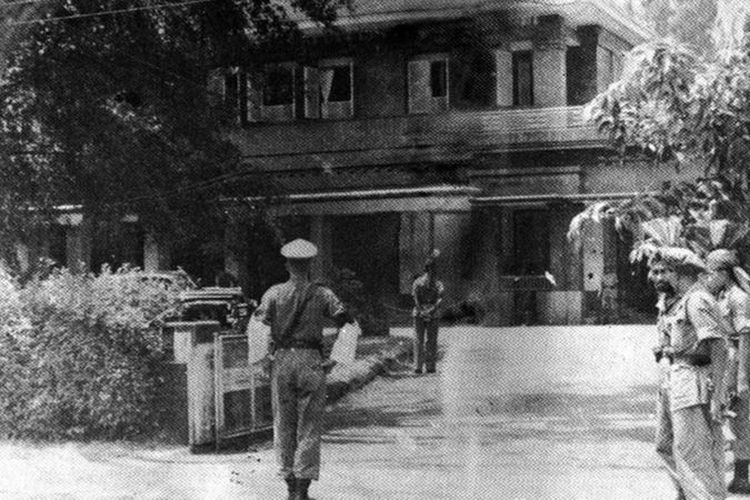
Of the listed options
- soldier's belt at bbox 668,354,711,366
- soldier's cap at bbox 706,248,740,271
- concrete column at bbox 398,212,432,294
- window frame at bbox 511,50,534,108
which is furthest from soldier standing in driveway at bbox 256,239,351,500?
window frame at bbox 511,50,534,108

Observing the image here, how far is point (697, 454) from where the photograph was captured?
7.19 meters

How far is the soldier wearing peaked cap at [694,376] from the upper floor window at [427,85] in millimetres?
22697

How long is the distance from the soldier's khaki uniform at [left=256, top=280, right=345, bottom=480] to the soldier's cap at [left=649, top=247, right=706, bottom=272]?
2.64 m

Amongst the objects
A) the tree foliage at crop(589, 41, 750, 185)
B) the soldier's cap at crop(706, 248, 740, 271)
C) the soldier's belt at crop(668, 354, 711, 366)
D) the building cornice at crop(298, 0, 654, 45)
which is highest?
the building cornice at crop(298, 0, 654, 45)

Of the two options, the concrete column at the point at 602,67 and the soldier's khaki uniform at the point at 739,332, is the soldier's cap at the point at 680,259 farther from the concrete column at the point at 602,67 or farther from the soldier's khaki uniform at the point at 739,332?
the concrete column at the point at 602,67

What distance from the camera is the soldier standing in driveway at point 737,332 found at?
346 inches

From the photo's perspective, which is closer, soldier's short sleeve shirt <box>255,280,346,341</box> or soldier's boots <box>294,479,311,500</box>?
soldier's boots <box>294,479,311,500</box>

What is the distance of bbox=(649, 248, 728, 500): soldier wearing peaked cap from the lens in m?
7.17

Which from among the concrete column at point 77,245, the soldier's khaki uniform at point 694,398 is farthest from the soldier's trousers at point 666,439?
the concrete column at point 77,245

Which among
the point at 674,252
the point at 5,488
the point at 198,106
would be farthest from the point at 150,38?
the point at 674,252

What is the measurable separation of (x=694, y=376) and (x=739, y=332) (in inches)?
68.6

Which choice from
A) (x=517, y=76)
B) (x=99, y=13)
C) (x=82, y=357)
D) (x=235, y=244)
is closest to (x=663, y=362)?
(x=82, y=357)

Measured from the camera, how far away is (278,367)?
9.15m

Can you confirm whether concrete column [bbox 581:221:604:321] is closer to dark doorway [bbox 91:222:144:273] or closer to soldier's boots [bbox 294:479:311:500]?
dark doorway [bbox 91:222:144:273]
